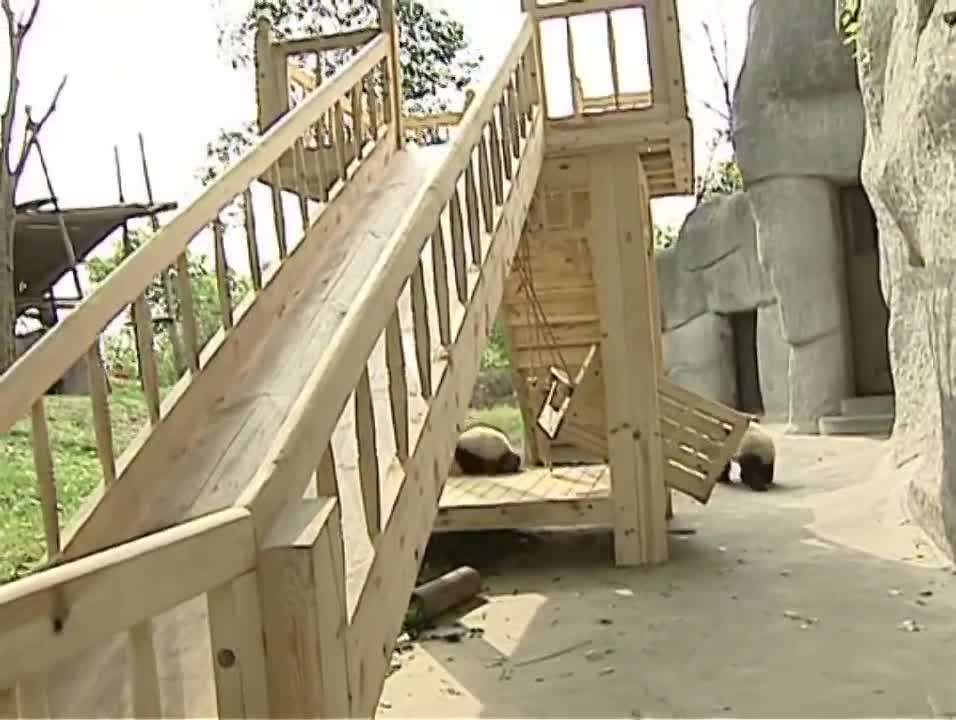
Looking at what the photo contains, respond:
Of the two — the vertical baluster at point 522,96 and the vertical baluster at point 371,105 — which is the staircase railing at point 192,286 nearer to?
the vertical baluster at point 371,105

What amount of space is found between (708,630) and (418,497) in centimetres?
213

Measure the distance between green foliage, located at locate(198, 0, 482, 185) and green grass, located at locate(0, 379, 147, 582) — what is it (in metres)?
4.12

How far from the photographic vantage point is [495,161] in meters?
5.05

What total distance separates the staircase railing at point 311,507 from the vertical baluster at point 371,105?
78 cm

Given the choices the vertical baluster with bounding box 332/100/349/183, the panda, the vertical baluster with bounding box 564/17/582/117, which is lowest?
the panda

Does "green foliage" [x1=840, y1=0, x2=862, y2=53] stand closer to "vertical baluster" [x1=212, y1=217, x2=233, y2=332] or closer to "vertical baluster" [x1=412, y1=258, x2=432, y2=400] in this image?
"vertical baluster" [x1=212, y1=217, x2=233, y2=332]

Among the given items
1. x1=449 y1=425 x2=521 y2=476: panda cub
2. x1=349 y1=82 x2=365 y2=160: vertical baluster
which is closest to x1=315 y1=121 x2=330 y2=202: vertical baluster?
x1=349 y1=82 x2=365 y2=160: vertical baluster

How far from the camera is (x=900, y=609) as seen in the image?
16.4ft

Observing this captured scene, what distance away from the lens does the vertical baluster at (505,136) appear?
17.2 feet

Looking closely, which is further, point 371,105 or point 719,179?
point 719,179

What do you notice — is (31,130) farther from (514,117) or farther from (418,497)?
(418,497)

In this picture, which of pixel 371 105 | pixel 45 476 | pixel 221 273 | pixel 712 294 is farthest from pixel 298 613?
pixel 712 294

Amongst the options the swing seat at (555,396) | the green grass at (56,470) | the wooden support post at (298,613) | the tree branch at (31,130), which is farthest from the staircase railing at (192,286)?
the tree branch at (31,130)

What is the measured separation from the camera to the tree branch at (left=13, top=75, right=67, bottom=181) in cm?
945
